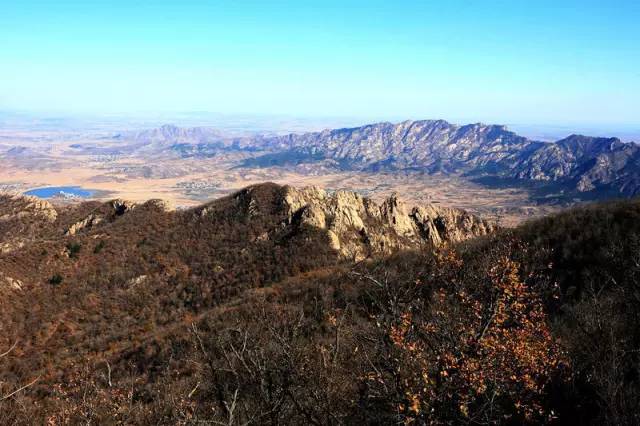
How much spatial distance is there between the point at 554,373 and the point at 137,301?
119 ft

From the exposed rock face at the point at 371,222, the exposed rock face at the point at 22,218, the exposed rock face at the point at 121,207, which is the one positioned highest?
the exposed rock face at the point at 371,222

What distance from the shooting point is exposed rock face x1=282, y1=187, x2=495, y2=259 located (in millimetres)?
48375

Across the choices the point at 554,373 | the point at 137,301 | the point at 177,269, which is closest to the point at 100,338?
the point at 137,301

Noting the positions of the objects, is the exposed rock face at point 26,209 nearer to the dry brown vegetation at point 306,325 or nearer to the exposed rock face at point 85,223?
the dry brown vegetation at point 306,325

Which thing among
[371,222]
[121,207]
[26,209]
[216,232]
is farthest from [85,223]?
[371,222]

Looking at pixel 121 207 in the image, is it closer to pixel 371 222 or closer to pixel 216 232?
pixel 216 232

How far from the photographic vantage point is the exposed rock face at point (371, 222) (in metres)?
48.4

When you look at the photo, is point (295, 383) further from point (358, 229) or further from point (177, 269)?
point (358, 229)

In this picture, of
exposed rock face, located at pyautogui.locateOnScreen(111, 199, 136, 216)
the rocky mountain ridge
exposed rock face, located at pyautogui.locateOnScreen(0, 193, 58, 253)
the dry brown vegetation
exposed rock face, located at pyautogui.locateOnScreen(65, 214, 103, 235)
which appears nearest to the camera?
the dry brown vegetation

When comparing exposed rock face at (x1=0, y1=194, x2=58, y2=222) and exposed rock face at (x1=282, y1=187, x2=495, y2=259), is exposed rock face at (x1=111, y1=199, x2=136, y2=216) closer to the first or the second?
exposed rock face at (x1=0, y1=194, x2=58, y2=222)

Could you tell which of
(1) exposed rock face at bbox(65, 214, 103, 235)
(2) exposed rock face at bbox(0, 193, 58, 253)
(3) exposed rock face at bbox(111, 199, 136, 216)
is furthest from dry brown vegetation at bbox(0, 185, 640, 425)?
(3) exposed rock face at bbox(111, 199, 136, 216)

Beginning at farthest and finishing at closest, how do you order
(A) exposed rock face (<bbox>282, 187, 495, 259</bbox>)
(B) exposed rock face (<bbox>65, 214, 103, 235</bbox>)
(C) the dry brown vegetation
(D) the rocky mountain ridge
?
(B) exposed rock face (<bbox>65, 214, 103, 235</bbox>) < (A) exposed rock face (<bbox>282, 187, 495, 259</bbox>) < (D) the rocky mountain ridge < (C) the dry brown vegetation

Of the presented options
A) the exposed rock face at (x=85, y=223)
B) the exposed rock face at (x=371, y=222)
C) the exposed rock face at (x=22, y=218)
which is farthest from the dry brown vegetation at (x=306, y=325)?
the exposed rock face at (x=371, y=222)

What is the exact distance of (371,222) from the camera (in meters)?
54.0
